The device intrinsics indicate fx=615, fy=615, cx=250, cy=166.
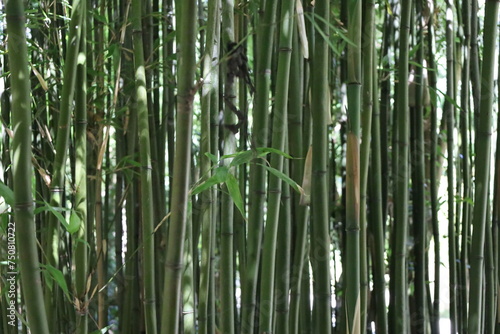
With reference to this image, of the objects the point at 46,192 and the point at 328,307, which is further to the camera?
the point at 46,192

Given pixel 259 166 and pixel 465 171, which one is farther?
pixel 465 171

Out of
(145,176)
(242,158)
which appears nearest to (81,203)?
(145,176)

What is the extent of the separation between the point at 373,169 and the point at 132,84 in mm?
508

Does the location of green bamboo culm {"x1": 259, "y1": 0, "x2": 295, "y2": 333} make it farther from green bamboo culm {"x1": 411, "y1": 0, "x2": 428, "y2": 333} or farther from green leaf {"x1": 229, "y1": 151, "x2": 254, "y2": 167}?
green bamboo culm {"x1": 411, "y1": 0, "x2": 428, "y2": 333}

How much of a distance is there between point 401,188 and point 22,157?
0.82 m

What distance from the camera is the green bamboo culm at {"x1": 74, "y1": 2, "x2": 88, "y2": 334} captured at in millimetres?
827

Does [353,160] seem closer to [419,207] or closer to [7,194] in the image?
[7,194]

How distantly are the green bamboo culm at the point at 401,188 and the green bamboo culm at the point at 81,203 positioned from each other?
0.59 metres

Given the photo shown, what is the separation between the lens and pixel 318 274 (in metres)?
0.90

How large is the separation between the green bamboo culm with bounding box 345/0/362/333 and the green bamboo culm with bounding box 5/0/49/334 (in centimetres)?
42

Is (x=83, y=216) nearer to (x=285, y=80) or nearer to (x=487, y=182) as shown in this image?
(x=285, y=80)

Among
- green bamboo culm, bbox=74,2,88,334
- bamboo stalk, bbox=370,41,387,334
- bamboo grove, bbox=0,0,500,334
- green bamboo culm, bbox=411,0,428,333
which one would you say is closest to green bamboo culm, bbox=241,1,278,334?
bamboo grove, bbox=0,0,500,334

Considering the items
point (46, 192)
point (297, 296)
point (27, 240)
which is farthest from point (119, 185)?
point (27, 240)

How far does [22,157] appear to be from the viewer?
0.57 metres
